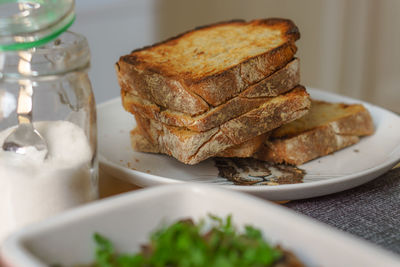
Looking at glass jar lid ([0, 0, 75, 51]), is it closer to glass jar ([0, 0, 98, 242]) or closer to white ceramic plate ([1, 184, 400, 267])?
glass jar ([0, 0, 98, 242])

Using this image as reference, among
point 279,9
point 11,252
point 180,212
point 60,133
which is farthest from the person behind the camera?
point 279,9

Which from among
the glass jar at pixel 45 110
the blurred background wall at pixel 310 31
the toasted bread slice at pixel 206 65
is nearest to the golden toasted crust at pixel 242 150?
the toasted bread slice at pixel 206 65

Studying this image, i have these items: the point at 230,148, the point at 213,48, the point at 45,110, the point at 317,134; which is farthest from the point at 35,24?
the point at 317,134

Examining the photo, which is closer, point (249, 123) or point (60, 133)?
point (60, 133)

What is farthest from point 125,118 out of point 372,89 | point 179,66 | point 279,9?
point 372,89

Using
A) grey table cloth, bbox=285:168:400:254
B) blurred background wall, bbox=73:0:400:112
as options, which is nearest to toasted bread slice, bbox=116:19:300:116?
grey table cloth, bbox=285:168:400:254

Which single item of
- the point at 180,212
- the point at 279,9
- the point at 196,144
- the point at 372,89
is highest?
the point at 180,212

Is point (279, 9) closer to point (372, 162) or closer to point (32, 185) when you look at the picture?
point (372, 162)

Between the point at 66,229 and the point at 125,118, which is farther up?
the point at 66,229
